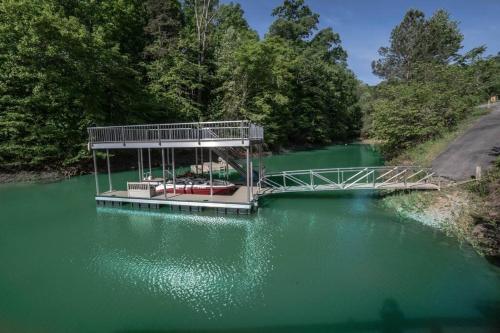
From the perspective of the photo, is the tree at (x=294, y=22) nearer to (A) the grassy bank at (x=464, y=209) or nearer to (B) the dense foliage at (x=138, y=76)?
(B) the dense foliage at (x=138, y=76)

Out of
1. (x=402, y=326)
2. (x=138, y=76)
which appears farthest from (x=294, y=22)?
(x=402, y=326)

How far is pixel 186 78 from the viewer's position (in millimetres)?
37906

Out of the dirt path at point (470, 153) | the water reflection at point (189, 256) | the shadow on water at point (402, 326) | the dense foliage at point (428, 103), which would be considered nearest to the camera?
the shadow on water at point (402, 326)

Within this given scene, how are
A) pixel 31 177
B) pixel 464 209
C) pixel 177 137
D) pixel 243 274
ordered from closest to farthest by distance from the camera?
pixel 243 274
pixel 464 209
pixel 177 137
pixel 31 177

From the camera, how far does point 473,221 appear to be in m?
11.8

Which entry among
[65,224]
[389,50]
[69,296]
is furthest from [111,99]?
[389,50]

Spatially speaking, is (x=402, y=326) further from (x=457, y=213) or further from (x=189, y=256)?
(x=457, y=213)

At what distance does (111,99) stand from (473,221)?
32.1 m

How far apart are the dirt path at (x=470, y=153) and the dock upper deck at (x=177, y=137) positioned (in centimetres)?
1089

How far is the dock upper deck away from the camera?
14984mm

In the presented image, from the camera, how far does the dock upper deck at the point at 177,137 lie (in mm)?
14984

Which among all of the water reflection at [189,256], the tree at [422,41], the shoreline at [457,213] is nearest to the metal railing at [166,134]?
the water reflection at [189,256]

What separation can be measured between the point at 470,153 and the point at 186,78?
3104 cm

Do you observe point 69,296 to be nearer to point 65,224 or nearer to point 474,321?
point 65,224
